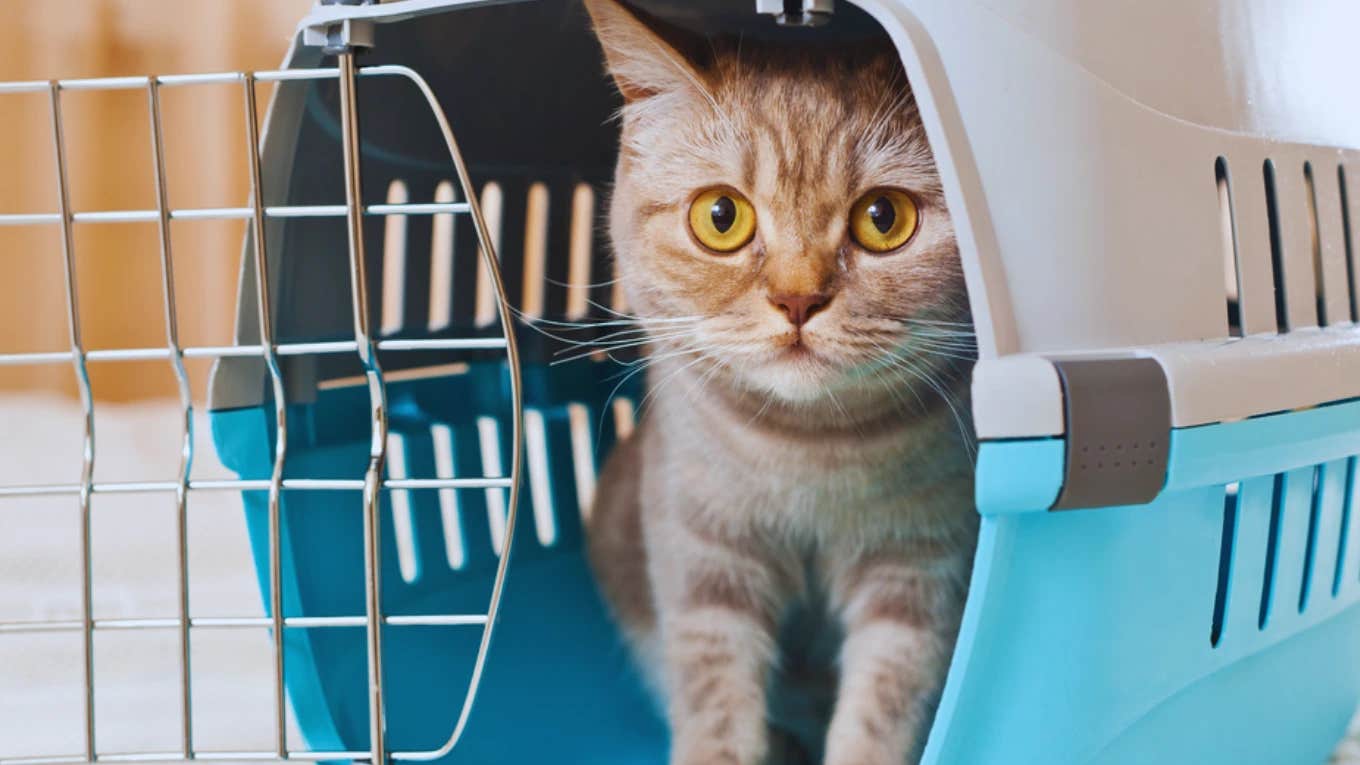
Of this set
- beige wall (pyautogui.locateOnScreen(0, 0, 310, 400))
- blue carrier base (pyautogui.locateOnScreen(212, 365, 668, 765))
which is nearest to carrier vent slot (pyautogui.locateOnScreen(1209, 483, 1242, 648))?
blue carrier base (pyautogui.locateOnScreen(212, 365, 668, 765))

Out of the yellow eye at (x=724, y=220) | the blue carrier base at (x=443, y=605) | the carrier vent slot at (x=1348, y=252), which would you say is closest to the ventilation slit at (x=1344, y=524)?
the carrier vent slot at (x=1348, y=252)

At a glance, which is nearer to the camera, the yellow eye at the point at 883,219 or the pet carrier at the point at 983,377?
the pet carrier at the point at 983,377

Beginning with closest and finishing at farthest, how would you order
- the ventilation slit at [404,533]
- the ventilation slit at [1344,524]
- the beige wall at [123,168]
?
the ventilation slit at [1344,524]
the ventilation slit at [404,533]
the beige wall at [123,168]

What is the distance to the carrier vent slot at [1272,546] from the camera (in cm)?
94

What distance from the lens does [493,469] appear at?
1.43 m

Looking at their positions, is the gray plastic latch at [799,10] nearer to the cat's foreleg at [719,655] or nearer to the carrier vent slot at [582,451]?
the cat's foreleg at [719,655]

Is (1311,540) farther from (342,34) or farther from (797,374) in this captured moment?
(342,34)

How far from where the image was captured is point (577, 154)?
1.50 meters

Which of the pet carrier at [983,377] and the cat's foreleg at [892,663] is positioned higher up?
the pet carrier at [983,377]

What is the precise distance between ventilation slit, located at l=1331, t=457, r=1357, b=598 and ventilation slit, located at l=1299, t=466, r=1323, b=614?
7 cm

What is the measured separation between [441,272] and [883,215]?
2.14 feet

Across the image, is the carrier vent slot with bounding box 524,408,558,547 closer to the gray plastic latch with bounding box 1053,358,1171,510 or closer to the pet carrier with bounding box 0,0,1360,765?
the pet carrier with bounding box 0,0,1360,765

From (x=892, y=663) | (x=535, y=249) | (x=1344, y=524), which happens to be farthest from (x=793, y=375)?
(x=535, y=249)

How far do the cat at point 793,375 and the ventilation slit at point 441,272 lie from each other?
32cm
